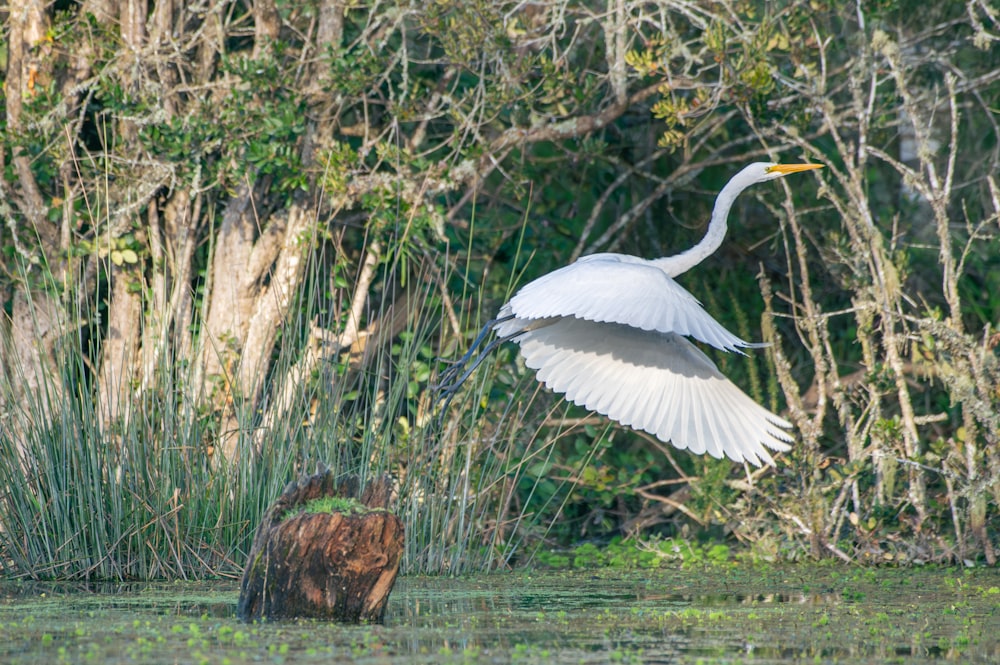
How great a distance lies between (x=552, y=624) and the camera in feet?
12.4

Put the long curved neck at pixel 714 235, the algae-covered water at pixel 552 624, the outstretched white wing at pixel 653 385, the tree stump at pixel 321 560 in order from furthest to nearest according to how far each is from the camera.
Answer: the long curved neck at pixel 714 235 < the outstretched white wing at pixel 653 385 < the tree stump at pixel 321 560 < the algae-covered water at pixel 552 624

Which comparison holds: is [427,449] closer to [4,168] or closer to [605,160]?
[605,160]

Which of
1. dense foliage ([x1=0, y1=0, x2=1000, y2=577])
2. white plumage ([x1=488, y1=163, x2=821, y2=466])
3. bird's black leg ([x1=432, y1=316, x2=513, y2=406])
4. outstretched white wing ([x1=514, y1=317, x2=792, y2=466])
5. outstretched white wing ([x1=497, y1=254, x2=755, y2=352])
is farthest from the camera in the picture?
bird's black leg ([x1=432, y1=316, x2=513, y2=406])

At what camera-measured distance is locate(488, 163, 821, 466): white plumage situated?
441 centimetres

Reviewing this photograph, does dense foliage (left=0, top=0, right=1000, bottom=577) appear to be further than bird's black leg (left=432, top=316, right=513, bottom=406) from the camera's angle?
No

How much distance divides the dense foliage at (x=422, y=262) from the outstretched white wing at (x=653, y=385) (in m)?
0.28

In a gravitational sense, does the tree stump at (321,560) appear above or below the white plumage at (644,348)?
below

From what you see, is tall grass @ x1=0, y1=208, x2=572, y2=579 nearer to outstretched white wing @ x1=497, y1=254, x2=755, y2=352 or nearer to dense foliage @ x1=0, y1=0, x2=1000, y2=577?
dense foliage @ x1=0, y1=0, x2=1000, y2=577

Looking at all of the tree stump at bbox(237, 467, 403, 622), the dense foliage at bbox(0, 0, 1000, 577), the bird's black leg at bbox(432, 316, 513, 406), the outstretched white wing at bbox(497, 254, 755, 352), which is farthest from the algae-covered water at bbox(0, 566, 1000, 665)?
the outstretched white wing at bbox(497, 254, 755, 352)

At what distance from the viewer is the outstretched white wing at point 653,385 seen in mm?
4746

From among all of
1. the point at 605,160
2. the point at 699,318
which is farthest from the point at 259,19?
the point at 699,318

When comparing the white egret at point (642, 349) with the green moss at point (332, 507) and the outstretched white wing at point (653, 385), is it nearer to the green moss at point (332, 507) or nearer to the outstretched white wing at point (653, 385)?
the outstretched white wing at point (653, 385)

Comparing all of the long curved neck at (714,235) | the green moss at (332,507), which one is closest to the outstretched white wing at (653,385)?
the long curved neck at (714,235)

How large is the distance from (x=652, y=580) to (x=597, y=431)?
1.68 metres
